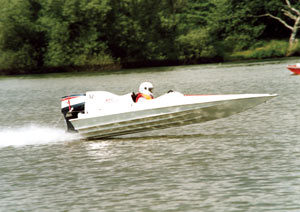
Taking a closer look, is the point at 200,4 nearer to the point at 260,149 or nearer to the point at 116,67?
the point at 116,67

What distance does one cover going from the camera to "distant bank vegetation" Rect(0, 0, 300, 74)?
221 ft

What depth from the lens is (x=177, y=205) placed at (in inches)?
326

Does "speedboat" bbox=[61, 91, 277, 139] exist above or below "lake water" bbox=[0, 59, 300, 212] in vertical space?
above

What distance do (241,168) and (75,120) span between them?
211 inches

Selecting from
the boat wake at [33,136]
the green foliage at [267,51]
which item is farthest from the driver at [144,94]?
the green foliage at [267,51]

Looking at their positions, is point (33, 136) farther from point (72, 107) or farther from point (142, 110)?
point (142, 110)

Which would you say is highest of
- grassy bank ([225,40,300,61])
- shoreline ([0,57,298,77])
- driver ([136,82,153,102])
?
driver ([136,82,153,102])

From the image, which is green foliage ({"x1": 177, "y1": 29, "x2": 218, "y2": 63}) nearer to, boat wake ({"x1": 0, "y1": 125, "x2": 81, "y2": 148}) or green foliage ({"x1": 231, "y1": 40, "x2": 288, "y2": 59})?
green foliage ({"x1": 231, "y1": 40, "x2": 288, "y2": 59})

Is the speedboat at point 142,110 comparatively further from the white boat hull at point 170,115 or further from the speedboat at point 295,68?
the speedboat at point 295,68

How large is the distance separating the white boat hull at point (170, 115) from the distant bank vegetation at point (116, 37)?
53.2 m

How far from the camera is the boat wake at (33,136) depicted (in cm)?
1554

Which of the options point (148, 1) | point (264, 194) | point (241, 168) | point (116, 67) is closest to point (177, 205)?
point (264, 194)

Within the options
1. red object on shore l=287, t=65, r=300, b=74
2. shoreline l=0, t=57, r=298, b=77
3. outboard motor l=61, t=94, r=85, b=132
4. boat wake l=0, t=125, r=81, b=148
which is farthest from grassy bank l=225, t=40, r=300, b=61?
outboard motor l=61, t=94, r=85, b=132

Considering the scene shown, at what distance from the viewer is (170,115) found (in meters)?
13.6
